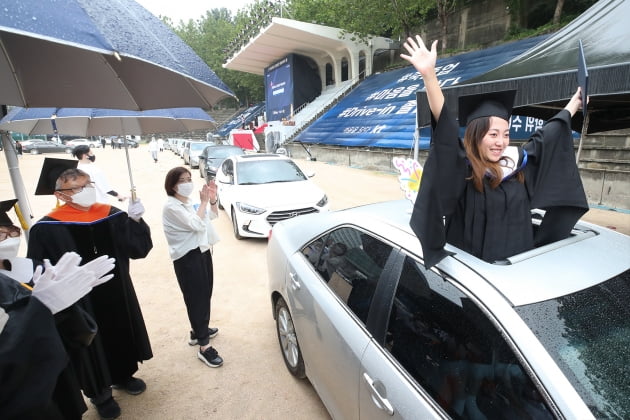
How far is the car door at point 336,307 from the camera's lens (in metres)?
1.82

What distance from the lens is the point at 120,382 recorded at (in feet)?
8.61

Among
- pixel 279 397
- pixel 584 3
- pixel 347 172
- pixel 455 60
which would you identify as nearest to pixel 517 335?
pixel 279 397

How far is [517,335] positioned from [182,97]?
2304mm

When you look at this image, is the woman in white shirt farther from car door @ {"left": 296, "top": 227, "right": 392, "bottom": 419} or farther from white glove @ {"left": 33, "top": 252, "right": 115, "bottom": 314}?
white glove @ {"left": 33, "top": 252, "right": 115, "bottom": 314}

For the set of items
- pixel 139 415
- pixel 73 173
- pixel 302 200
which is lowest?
pixel 139 415

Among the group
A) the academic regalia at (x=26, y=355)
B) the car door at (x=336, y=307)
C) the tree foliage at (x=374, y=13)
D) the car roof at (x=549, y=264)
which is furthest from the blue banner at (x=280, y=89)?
the academic regalia at (x=26, y=355)

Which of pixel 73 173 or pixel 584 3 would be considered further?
pixel 584 3

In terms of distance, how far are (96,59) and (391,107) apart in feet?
57.4

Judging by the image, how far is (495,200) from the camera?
1.70m

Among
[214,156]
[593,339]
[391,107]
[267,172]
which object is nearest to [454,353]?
[593,339]

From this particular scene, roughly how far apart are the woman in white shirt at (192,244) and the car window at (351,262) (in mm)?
970

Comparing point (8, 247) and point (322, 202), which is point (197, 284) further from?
point (322, 202)

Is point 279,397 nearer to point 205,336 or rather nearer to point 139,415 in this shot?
point 205,336

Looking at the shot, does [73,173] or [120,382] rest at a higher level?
[73,173]
